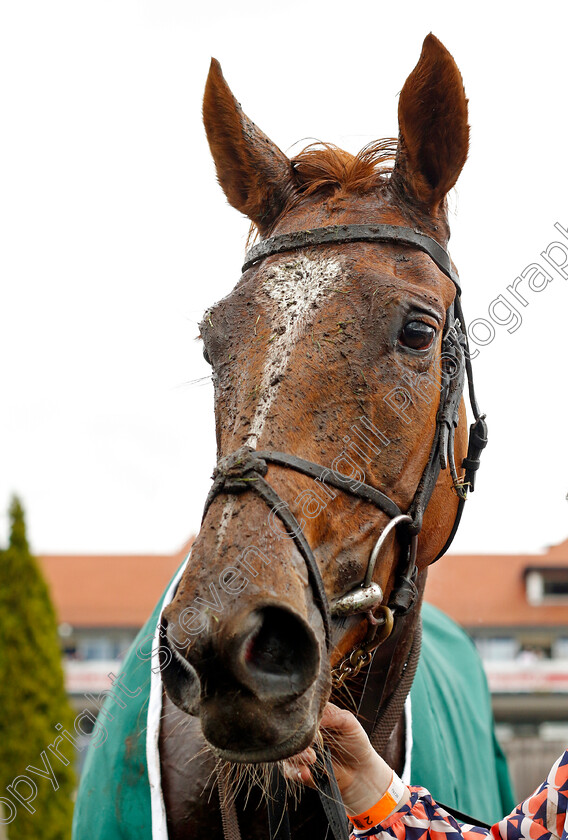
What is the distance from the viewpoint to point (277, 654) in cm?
165

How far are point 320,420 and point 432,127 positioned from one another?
1.27 metres

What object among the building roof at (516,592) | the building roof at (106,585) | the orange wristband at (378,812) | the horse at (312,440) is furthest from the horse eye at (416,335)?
the building roof at (106,585)

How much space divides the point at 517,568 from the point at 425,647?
24.1 meters

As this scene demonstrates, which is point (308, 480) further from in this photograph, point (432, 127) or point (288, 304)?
point (432, 127)

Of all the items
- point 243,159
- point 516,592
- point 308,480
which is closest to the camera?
point 308,480

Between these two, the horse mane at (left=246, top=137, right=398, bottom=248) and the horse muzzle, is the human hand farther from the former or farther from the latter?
the horse mane at (left=246, top=137, right=398, bottom=248)

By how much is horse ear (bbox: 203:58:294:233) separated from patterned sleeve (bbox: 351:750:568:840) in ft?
6.79

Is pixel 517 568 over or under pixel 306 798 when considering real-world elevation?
under

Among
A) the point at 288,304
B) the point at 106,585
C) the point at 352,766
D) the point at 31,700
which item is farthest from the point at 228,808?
the point at 106,585

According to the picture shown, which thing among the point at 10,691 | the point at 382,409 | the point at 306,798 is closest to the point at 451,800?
the point at 306,798

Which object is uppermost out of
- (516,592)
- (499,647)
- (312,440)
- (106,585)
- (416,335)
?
(416,335)

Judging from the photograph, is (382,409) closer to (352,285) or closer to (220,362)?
(352,285)

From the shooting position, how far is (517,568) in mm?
26906

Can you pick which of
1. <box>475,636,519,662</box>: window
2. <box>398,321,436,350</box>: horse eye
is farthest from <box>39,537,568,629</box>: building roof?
<box>398,321,436,350</box>: horse eye
